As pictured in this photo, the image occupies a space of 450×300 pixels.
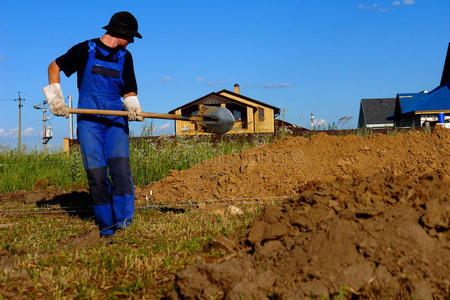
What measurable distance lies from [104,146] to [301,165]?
3.31 m

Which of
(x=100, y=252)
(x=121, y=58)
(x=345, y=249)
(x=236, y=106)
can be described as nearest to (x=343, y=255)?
(x=345, y=249)

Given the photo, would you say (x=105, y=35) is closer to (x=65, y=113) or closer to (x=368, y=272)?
(x=65, y=113)

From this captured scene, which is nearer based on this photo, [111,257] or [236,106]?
[111,257]

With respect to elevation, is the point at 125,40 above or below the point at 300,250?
above

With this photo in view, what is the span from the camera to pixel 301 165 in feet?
22.4

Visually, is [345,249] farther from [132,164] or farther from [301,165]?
[132,164]

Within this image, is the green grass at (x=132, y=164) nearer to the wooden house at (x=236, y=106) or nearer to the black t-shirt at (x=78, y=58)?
the black t-shirt at (x=78, y=58)

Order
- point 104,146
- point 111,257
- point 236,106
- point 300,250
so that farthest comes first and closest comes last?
point 236,106 → point 104,146 → point 111,257 → point 300,250

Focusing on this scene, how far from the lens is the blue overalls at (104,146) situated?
4.79 m

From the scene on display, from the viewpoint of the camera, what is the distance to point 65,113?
4.85m

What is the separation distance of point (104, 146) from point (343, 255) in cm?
327

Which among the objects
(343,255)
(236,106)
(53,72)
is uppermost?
(236,106)

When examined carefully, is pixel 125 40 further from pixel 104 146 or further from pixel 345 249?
pixel 345 249

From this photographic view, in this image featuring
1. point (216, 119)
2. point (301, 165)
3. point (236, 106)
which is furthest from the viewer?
point (236, 106)
